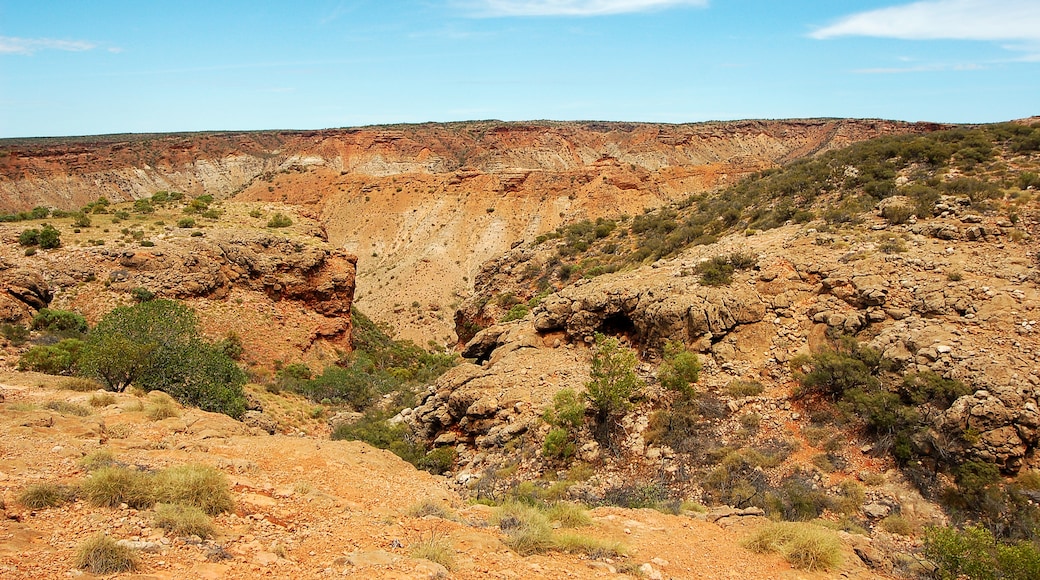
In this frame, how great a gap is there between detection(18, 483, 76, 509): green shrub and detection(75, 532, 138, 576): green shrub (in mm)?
1395

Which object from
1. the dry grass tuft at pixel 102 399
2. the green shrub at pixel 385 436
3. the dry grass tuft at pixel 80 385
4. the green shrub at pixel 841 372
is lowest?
the green shrub at pixel 385 436

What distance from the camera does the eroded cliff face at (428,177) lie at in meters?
51.3

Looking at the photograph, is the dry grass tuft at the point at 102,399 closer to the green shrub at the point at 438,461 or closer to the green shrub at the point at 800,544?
the green shrub at the point at 438,461

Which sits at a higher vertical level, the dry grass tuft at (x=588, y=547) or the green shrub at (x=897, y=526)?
the dry grass tuft at (x=588, y=547)

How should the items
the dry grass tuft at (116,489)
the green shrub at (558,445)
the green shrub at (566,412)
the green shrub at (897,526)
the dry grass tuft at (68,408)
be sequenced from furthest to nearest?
the green shrub at (566,412), the green shrub at (558,445), the dry grass tuft at (68,408), the green shrub at (897,526), the dry grass tuft at (116,489)

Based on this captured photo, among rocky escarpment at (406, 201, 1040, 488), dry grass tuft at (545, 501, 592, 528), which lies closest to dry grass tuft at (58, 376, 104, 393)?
rocky escarpment at (406, 201, 1040, 488)

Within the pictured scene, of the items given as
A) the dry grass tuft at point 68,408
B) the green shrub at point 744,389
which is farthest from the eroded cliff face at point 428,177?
the green shrub at point 744,389

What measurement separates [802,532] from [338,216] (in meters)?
57.1

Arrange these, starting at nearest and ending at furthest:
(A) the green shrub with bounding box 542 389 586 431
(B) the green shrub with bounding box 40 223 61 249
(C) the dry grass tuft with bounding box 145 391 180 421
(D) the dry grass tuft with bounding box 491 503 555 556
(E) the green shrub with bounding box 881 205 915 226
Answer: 1. (D) the dry grass tuft with bounding box 491 503 555 556
2. (C) the dry grass tuft with bounding box 145 391 180 421
3. (A) the green shrub with bounding box 542 389 586 431
4. (E) the green shrub with bounding box 881 205 915 226
5. (B) the green shrub with bounding box 40 223 61 249

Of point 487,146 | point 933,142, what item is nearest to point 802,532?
point 933,142

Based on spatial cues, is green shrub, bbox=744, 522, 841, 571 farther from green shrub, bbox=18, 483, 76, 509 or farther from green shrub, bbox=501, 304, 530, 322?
green shrub, bbox=501, 304, 530, 322

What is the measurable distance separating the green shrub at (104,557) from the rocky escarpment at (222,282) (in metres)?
18.8

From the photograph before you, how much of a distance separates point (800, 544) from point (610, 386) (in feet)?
19.8

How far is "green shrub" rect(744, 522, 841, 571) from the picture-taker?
700cm
